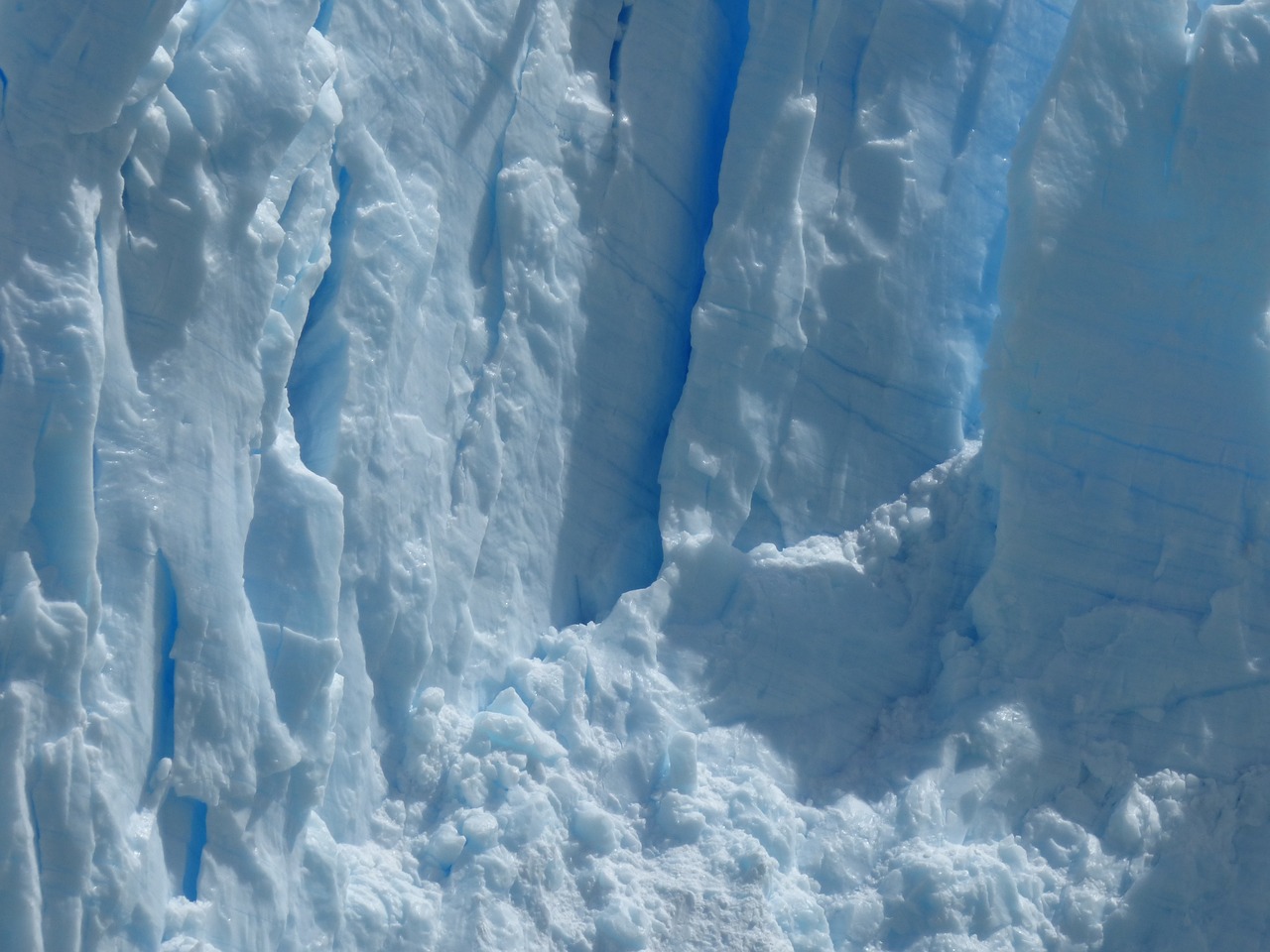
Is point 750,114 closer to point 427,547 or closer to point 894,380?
point 894,380

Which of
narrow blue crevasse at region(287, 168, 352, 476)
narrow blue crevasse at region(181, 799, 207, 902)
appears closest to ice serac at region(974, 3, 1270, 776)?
narrow blue crevasse at region(287, 168, 352, 476)

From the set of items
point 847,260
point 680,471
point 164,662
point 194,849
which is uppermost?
point 847,260

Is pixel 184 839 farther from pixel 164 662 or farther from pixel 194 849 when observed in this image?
pixel 164 662

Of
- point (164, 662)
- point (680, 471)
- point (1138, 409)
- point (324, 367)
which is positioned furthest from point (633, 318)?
point (164, 662)

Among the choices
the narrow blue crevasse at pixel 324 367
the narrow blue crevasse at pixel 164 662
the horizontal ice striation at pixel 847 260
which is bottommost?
the narrow blue crevasse at pixel 164 662

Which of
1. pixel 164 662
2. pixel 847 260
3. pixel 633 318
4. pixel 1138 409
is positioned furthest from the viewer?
pixel 847 260

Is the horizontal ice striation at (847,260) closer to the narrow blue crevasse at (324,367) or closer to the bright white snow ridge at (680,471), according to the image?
the bright white snow ridge at (680,471)

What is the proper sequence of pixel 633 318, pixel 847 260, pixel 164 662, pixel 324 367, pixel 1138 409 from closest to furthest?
pixel 164 662, pixel 324 367, pixel 1138 409, pixel 633 318, pixel 847 260

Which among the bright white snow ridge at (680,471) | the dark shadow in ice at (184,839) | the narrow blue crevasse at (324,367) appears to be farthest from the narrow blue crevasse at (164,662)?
the narrow blue crevasse at (324,367)
